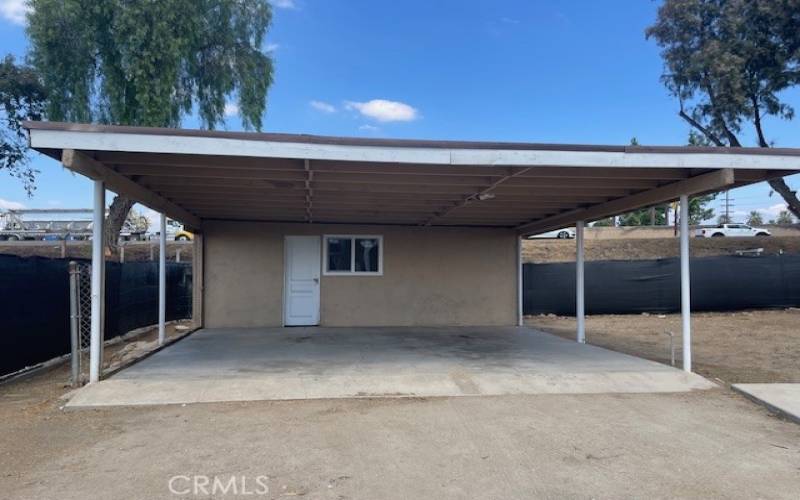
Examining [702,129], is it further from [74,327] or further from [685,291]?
[74,327]

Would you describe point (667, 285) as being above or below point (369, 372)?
above

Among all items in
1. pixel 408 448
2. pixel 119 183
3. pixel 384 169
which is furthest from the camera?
pixel 119 183

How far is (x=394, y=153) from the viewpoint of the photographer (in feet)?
19.0

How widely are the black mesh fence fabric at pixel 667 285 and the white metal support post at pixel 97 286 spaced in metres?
11.6

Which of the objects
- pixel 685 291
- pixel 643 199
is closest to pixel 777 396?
pixel 685 291

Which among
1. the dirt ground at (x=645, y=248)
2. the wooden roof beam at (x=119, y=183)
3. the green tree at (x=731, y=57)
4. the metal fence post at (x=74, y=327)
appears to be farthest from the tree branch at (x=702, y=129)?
the metal fence post at (x=74, y=327)

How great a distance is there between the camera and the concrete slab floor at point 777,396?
531 cm

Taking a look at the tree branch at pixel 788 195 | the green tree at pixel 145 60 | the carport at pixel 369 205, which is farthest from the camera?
the tree branch at pixel 788 195

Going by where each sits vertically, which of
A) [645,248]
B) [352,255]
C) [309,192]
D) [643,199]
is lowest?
→ [352,255]

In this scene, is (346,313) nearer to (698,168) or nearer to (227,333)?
(227,333)

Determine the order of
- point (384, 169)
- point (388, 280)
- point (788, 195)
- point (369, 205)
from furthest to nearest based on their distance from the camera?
point (788, 195), point (388, 280), point (369, 205), point (384, 169)

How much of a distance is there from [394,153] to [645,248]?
73.9 feet

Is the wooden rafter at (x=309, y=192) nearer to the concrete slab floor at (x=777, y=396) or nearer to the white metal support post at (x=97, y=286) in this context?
the white metal support post at (x=97, y=286)

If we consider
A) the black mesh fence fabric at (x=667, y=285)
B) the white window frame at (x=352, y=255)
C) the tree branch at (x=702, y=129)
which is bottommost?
the black mesh fence fabric at (x=667, y=285)
